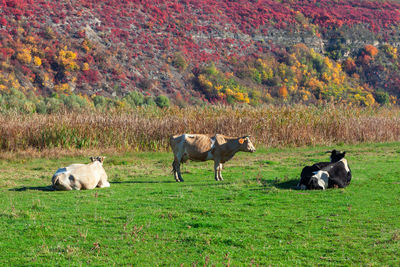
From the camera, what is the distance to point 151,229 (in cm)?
846

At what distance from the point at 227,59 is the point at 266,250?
2354 inches

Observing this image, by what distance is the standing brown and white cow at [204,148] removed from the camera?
49.4 feet

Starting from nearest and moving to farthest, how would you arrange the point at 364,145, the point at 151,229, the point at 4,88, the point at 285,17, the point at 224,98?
the point at 151,229
the point at 364,145
the point at 4,88
the point at 224,98
the point at 285,17

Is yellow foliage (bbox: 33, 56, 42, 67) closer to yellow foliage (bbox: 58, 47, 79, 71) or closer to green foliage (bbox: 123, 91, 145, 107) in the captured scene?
yellow foliage (bbox: 58, 47, 79, 71)

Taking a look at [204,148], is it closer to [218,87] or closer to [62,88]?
[62,88]

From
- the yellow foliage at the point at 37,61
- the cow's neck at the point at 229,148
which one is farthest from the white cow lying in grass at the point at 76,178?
the yellow foliage at the point at 37,61

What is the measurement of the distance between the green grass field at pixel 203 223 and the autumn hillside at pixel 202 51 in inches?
971

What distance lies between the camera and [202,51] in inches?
2559

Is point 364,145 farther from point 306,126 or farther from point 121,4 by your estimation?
point 121,4

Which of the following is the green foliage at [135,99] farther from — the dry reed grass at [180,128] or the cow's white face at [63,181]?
the cow's white face at [63,181]

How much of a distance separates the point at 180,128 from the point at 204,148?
1039 cm

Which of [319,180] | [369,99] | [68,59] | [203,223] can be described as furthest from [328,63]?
[203,223]

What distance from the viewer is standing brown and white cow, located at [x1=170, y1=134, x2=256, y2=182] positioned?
15.0 m

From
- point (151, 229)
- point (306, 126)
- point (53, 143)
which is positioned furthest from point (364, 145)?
point (151, 229)
